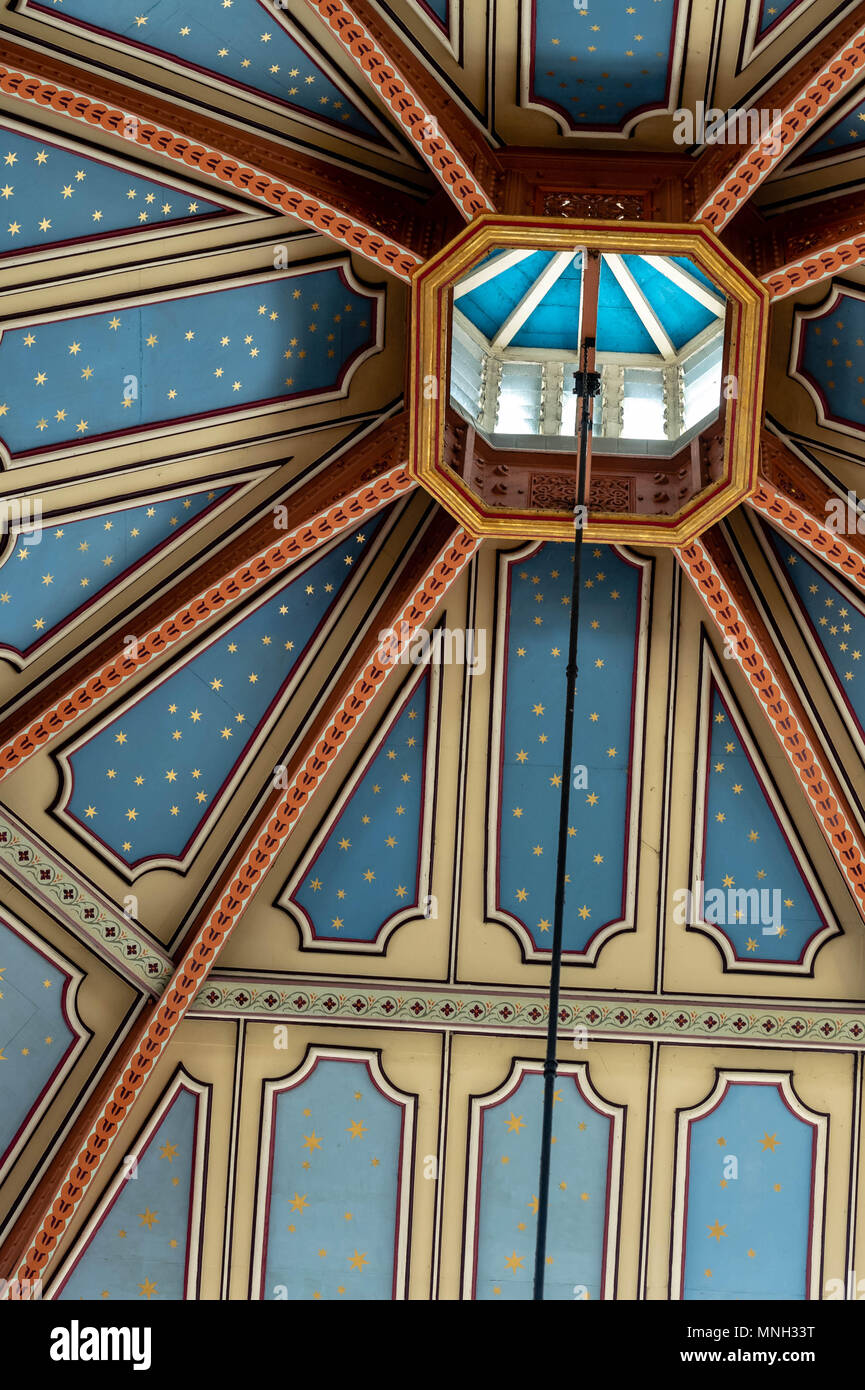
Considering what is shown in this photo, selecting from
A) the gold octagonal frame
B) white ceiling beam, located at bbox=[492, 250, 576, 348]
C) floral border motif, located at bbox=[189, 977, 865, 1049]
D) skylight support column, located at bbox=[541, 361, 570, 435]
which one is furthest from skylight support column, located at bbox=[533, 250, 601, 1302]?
floral border motif, located at bbox=[189, 977, 865, 1049]

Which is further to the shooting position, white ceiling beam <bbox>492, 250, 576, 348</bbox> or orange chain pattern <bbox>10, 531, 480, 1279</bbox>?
white ceiling beam <bbox>492, 250, 576, 348</bbox>

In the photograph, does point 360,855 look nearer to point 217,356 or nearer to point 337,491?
point 337,491

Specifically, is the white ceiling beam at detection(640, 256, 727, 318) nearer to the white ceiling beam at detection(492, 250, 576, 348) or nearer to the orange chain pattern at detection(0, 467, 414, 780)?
the white ceiling beam at detection(492, 250, 576, 348)

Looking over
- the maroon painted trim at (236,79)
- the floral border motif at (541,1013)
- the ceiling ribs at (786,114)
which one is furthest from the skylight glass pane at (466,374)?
the floral border motif at (541,1013)

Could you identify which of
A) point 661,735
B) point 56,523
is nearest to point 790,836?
point 661,735

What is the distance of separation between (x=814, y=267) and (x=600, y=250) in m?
1.51

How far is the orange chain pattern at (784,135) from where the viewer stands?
34.6 feet

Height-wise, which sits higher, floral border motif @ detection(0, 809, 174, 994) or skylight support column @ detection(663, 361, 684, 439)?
skylight support column @ detection(663, 361, 684, 439)

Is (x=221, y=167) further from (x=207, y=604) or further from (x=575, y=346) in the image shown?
(x=575, y=346)

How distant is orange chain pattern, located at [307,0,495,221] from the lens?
1052 cm

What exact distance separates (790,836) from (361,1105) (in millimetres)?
4238

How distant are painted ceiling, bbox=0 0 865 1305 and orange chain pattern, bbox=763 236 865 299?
43 mm

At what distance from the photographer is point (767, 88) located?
10984 mm

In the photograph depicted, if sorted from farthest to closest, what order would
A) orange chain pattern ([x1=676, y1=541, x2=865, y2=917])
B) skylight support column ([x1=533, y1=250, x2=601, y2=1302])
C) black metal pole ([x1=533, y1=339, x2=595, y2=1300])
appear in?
orange chain pattern ([x1=676, y1=541, x2=865, y2=917]) < skylight support column ([x1=533, y1=250, x2=601, y2=1302]) < black metal pole ([x1=533, y1=339, x2=595, y2=1300])
